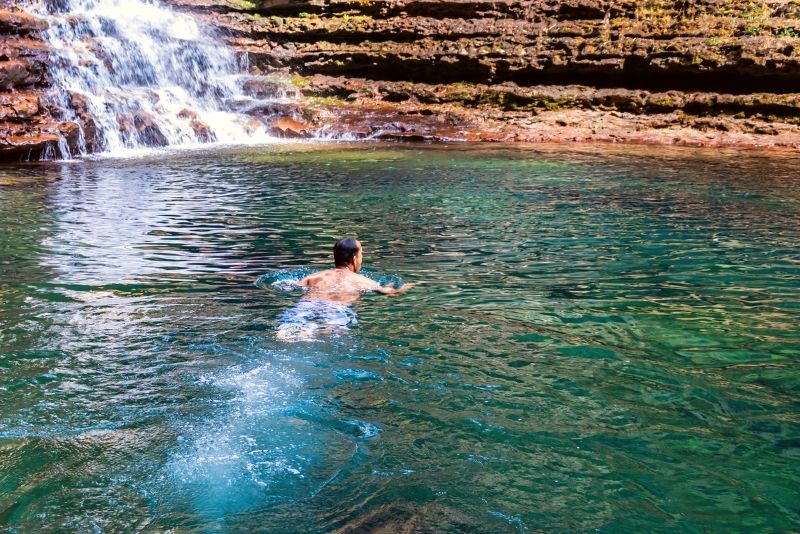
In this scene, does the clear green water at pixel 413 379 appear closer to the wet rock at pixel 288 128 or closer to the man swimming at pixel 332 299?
the man swimming at pixel 332 299

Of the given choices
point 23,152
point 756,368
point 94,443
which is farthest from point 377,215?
point 23,152

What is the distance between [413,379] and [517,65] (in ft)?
67.1

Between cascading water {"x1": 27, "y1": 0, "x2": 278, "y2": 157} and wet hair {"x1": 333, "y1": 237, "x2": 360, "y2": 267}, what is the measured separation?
13481mm

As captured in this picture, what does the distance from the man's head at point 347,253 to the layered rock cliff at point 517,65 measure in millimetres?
14811

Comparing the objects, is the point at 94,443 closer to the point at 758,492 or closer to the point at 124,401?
the point at 124,401

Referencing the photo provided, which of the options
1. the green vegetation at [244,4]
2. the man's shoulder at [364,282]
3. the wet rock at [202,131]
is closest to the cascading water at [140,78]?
the wet rock at [202,131]

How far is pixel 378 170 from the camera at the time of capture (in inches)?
610

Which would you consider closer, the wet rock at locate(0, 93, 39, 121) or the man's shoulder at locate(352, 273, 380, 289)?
the man's shoulder at locate(352, 273, 380, 289)

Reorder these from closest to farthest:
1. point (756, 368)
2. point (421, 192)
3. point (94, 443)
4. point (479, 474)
Answer: point (479, 474), point (94, 443), point (756, 368), point (421, 192)

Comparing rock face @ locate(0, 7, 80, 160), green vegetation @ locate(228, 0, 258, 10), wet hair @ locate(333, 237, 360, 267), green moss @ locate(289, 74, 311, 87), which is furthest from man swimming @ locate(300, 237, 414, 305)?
green vegetation @ locate(228, 0, 258, 10)

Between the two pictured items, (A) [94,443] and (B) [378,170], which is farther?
(B) [378,170]

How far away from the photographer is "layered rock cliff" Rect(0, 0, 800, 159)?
68.6 feet

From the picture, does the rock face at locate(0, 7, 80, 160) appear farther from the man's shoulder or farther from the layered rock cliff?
the man's shoulder

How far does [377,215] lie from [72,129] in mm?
Result: 10651
